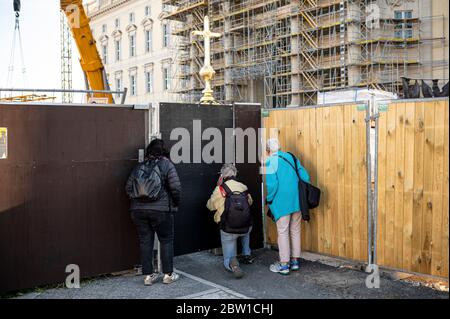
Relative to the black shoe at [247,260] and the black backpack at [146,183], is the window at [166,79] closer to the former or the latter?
the black shoe at [247,260]

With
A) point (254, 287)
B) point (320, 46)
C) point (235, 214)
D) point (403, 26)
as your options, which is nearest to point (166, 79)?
point (320, 46)

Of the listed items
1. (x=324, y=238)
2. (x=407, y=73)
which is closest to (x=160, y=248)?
(x=324, y=238)

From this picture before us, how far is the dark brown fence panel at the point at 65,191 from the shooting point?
6.15 metres

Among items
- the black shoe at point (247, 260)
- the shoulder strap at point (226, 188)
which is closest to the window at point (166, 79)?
the black shoe at point (247, 260)

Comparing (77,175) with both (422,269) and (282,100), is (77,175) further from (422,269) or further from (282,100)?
(282,100)

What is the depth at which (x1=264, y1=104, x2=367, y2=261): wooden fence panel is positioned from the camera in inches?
271

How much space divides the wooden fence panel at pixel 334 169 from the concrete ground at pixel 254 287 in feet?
1.34

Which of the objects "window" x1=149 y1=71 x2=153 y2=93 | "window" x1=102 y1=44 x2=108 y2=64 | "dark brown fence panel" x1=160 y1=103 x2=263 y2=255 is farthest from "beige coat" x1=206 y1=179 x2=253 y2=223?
"window" x1=102 y1=44 x2=108 y2=64

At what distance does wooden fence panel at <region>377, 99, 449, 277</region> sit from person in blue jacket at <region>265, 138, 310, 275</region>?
1061 millimetres

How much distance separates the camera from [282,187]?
6934 mm

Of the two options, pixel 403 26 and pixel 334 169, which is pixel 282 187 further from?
pixel 403 26

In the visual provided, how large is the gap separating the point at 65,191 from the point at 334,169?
11.3ft

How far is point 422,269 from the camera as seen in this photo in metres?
6.25

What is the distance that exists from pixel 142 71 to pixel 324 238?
161ft
